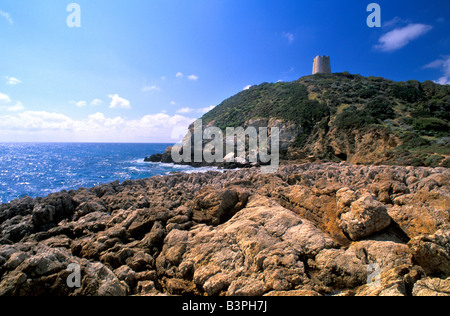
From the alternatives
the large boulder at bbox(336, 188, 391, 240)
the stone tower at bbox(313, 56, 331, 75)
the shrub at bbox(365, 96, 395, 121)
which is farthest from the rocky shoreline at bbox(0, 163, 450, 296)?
the stone tower at bbox(313, 56, 331, 75)

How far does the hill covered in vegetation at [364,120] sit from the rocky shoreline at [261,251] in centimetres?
2210

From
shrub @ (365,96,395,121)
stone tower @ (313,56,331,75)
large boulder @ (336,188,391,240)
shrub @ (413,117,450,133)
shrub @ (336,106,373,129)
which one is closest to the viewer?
large boulder @ (336,188,391,240)

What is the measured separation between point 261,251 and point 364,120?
3725 cm

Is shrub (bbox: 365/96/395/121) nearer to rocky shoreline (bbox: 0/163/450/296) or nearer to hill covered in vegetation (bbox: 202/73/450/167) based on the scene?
hill covered in vegetation (bbox: 202/73/450/167)

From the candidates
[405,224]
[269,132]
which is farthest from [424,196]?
[269,132]

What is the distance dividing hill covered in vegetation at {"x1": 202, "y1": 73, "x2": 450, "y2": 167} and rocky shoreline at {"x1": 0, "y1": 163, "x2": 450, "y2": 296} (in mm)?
22102

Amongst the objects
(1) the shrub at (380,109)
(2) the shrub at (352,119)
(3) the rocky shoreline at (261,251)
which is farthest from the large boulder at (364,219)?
(1) the shrub at (380,109)

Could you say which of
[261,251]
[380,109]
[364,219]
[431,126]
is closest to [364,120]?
[380,109]

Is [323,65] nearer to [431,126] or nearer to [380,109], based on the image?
[380,109]

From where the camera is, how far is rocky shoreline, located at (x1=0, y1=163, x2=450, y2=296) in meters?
3.75

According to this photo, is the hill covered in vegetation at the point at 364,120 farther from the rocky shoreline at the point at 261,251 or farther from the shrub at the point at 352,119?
the rocky shoreline at the point at 261,251
